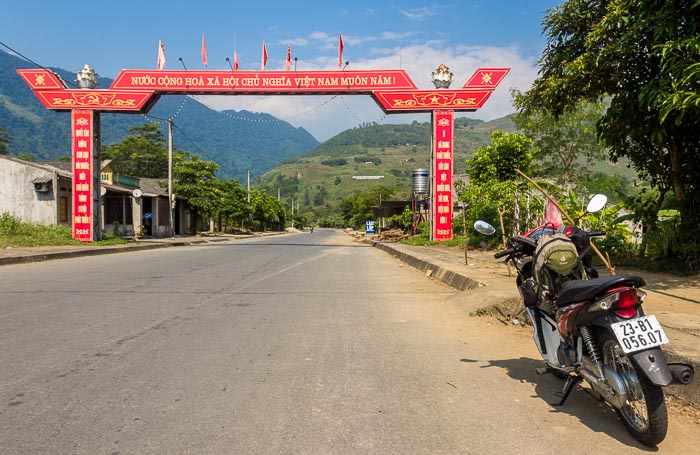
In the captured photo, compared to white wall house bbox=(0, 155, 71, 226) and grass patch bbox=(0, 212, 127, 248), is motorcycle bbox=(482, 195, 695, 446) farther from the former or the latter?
white wall house bbox=(0, 155, 71, 226)

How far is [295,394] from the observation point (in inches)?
147

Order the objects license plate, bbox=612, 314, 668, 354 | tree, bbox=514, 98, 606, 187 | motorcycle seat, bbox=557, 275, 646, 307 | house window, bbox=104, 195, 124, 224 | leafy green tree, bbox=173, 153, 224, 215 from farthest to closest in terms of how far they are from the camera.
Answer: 1. leafy green tree, bbox=173, 153, 224, 215
2. house window, bbox=104, 195, 124, 224
3. tree, bbox=514, 98, 606, 187
4. motorcycle seat, bbox=557, 275, 646, 307
5. license plate, bbox=612, 314, 668, 354

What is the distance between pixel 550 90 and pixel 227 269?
26.5 ft

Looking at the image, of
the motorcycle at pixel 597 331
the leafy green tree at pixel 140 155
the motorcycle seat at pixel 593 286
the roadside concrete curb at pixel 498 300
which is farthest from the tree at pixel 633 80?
the leafy green tree at pixel 140 155

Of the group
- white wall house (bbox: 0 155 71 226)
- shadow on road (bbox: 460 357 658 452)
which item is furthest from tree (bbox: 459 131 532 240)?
white wall house (bbox: 0 155 71 226)

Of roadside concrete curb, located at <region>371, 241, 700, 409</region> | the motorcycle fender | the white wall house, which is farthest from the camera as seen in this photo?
the white wall house

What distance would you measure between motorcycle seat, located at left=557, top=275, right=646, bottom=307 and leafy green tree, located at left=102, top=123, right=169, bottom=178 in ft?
228

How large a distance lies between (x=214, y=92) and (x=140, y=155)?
47.7 m

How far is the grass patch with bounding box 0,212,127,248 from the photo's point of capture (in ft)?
66.4

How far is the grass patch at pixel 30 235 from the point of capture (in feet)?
66.4

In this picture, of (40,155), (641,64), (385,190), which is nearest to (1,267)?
(641,64)

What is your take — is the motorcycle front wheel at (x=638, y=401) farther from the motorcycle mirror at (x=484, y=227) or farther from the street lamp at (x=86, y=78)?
the street lamp at (x=86, y=78)

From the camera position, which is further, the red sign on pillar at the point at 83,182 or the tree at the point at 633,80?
the red sign on pillar at the point at 83,182

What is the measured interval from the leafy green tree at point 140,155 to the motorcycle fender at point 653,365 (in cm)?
7020
